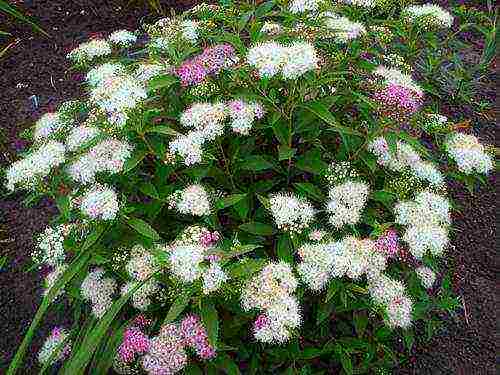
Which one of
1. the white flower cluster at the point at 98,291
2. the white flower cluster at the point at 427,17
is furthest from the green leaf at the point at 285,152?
the white flower cluster at the point at 427,17

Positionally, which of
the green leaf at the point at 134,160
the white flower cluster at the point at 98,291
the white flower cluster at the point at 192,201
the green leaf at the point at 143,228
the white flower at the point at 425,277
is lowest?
the white flower at the point at 425,277

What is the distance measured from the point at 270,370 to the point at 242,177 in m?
0.90

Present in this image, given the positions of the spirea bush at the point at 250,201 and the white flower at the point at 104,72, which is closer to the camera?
the spirea bush at the point at 250,201

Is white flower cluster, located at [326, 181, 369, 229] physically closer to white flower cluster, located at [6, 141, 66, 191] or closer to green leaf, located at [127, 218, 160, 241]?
green leaf, located at [127, 218, 160, 241]

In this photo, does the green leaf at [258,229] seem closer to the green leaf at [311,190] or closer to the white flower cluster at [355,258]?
the green leaf at [311,190]

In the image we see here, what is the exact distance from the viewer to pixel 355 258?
2.14 metres

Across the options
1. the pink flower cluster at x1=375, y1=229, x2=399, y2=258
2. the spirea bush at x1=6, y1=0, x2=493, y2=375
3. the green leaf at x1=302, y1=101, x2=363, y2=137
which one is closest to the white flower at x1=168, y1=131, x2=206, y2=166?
the spirea bush at x1=6, y1=0, x2=493, y2=375

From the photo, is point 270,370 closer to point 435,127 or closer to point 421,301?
point 421,301

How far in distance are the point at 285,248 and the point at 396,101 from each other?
0.77 metres

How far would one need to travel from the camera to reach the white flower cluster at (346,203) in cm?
233

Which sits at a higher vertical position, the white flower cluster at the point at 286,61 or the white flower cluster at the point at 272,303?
the white flower cluster at the point at 286,61

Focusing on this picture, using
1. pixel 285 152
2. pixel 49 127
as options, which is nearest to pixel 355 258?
pixel 285 152

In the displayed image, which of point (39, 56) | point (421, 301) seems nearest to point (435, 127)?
point (421, 301)

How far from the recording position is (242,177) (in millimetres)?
2736
